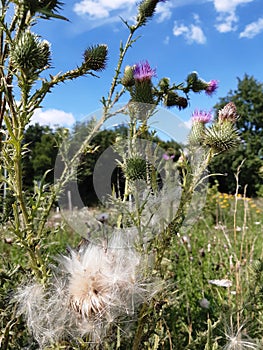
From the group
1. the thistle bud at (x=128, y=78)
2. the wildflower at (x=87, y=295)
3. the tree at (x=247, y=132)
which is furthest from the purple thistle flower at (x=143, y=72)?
the tree at (x=247, y=132)

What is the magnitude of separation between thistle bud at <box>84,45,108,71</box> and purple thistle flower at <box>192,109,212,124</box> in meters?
0.36

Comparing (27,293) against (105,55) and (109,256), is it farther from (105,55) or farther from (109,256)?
(105,55)

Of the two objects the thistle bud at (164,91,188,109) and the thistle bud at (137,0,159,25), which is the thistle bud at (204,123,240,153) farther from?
Answer: the thistle bud at (137,0,159,25)

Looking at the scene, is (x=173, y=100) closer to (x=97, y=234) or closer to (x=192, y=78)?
(x=192, y=78)

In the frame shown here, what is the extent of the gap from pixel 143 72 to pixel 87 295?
2.58 ft

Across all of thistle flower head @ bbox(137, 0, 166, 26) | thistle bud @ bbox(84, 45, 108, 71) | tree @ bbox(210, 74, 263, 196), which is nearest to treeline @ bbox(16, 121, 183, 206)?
thistle bud @ bbox(84, 45, 108, 71)

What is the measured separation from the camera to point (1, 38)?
1111 millimetres

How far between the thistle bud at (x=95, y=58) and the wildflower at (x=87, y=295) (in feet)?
1.81

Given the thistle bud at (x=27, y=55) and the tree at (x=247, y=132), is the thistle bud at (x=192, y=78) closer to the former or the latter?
the thistle bud at (x=27, y=55)

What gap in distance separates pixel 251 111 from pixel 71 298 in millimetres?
30141

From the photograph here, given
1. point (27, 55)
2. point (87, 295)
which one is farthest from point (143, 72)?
point (87, 295)

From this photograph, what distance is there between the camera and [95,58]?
50.3 inches

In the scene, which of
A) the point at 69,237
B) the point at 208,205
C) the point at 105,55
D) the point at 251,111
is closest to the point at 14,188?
the point at 105,55

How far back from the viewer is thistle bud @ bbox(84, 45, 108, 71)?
4.13ft
